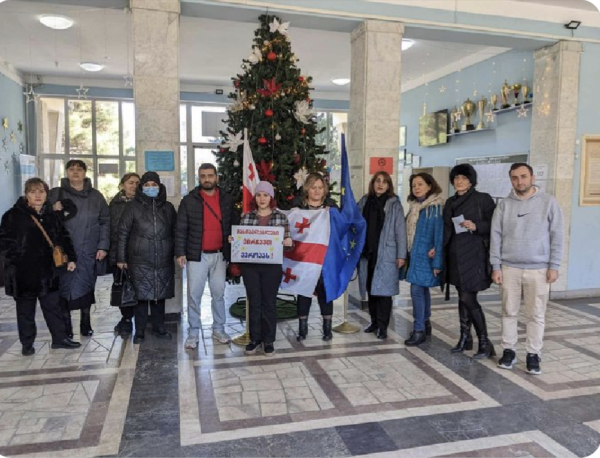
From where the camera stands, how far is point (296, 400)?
299 cm

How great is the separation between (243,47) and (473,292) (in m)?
5.54

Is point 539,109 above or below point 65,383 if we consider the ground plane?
above

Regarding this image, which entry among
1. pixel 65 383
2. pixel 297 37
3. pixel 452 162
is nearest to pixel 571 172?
pixel 452 162

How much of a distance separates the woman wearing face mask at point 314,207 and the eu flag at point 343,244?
0.09 metres

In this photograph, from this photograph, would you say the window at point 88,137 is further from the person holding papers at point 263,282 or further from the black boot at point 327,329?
the black boot at point 327,329

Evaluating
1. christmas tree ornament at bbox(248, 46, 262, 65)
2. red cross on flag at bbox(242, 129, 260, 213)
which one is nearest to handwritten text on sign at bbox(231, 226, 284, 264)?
red cross on flag at bbox(242, 129, 260, 213)

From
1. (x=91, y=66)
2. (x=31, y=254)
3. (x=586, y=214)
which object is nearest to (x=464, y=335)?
(x=586, y=214)

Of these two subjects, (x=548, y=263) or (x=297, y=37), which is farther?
(x=297, y=37)

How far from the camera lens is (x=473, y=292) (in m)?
3.67

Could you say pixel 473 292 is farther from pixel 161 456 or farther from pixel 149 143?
pixel 149 143

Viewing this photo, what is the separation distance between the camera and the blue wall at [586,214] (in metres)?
5.78

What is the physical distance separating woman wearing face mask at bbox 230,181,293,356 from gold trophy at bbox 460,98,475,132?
4854mm

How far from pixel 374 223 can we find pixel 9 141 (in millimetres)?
7327

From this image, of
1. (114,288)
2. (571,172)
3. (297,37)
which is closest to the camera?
(114,288)
